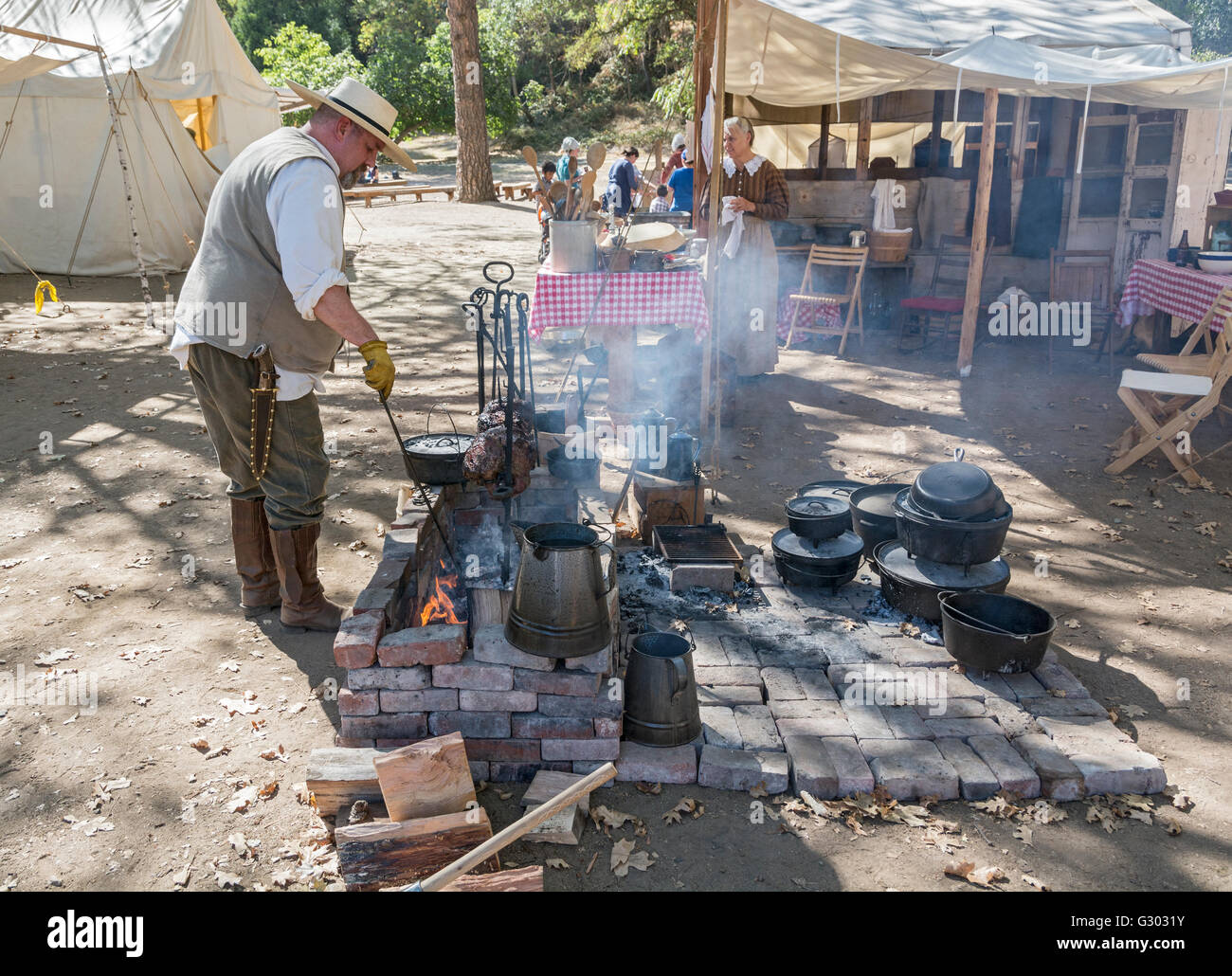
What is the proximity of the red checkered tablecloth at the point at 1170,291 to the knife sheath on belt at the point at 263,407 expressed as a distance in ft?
22.6

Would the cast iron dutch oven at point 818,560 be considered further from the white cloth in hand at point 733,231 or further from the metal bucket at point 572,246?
the white cloth in hand at point 733,231

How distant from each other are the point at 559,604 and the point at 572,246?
3802 millimetres

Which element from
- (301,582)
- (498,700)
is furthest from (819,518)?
(301,582)

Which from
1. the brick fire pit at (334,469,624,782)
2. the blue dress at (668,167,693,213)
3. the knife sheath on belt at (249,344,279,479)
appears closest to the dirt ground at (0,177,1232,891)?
the brick fire pit at (334,469,624,782)

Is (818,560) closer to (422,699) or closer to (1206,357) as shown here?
(422,699)

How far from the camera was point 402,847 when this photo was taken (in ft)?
9.23

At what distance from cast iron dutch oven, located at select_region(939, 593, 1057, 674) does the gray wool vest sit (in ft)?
9.80

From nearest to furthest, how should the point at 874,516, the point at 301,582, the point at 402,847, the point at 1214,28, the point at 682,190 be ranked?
the point at 402,847 → the point at 301,582 → the point at 874,516 → the point at 682,190 → the point at 1214,28

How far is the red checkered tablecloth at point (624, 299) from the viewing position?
6336 mm

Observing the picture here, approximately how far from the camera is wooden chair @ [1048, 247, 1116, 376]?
9.71 meters

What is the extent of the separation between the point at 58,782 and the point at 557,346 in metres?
7.26

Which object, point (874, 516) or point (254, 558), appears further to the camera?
point (874, 516)

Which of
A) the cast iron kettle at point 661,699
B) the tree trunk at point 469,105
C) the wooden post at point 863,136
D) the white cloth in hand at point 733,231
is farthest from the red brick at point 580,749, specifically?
the tree trunk at point 469,105

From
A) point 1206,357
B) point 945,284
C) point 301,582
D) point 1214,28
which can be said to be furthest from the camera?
point 1214,28
